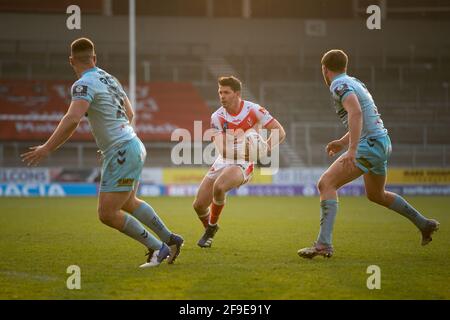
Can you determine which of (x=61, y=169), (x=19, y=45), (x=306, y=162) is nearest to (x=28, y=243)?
(x=61, y=169)

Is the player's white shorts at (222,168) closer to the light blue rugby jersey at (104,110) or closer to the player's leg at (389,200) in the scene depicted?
the player's leg at (389,200)

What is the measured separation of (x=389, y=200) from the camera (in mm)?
9070

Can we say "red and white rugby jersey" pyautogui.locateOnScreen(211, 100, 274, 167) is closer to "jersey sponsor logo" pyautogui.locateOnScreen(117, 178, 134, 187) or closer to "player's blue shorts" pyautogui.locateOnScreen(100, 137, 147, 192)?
"player's blue shorts" pyautogui.locateOnScreen(100, 137, 147, 192)

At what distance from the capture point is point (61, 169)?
26.7 m

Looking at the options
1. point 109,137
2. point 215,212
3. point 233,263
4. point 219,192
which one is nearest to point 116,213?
point 109,137

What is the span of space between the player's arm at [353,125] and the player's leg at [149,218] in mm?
2047

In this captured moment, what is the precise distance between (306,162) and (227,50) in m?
8.98

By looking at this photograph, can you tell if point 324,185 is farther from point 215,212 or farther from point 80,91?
point 80,91

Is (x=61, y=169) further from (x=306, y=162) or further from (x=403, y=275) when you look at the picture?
(x=403, y=275)

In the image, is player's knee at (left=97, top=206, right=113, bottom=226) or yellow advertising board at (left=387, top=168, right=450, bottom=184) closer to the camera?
player's knee at (left=97, top=206, right=113, bottom=226)

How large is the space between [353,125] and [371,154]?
730mm

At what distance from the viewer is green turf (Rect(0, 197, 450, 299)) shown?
645 centimetres

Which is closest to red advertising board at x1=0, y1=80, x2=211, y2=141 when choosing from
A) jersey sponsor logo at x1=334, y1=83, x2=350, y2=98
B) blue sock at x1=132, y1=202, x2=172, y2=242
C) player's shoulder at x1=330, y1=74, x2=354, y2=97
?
player's shoulder at x1=330, y1=74, x2=354, y2=97

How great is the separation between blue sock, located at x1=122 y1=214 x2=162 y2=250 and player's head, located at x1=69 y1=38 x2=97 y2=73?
1595mm
